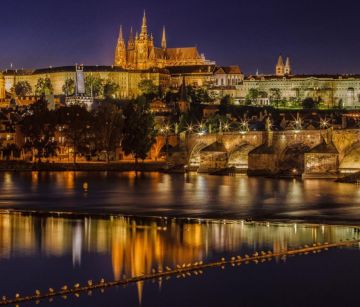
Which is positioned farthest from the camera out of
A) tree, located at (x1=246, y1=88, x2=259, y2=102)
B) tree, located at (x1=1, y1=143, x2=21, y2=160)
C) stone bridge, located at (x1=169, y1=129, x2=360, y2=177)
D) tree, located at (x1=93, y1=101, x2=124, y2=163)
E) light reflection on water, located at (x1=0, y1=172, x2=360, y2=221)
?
tree, located at (x1=246, y1=88, x2=259, y2=102)

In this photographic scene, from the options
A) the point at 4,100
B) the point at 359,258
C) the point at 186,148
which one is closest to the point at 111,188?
the point at 186,148

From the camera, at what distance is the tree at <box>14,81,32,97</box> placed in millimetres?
163375

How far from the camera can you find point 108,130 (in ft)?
244

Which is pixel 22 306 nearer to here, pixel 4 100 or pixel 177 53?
pixel 4 100

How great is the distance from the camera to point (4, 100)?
136125 mm

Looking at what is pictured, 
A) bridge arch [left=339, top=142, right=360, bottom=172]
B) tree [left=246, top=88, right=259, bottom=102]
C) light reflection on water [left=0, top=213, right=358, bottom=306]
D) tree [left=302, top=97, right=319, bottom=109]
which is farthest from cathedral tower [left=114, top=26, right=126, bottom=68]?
light reflection on water [left=0, top=213, right=358, bottom=306]

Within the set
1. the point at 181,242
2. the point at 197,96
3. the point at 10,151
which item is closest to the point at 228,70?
the point at 197,96

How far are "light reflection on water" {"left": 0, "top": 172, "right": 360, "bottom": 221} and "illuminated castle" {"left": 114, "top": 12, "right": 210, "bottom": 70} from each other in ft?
371

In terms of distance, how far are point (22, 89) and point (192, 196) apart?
124 meters

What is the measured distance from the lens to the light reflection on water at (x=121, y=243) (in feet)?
78.4

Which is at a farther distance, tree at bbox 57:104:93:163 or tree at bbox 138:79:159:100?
tree at bbox 138:79:159:100

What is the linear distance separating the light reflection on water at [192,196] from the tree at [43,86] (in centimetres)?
9448

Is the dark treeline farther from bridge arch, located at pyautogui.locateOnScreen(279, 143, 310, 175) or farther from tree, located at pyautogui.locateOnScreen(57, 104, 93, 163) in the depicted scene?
bridge arch, located at pyautogui.locateOnScreen(279, 143, 310, 175)

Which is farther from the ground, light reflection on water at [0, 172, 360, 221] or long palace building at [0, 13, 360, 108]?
long palace building at [0, 13, 360, 108]
